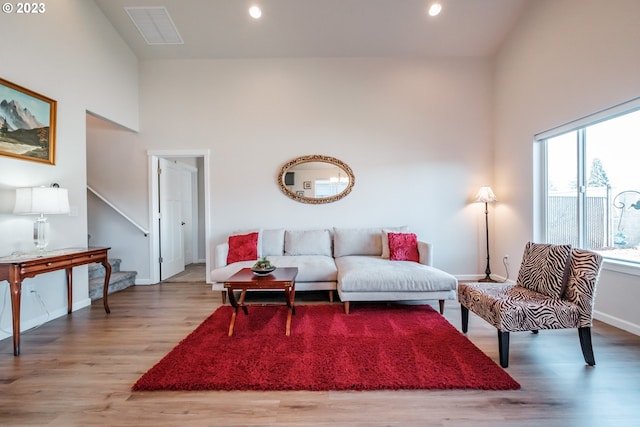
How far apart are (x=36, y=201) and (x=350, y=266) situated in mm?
3129

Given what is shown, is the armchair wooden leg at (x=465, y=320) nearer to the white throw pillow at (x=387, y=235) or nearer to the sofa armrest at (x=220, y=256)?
the white throw pillow at (x=387, y=235)

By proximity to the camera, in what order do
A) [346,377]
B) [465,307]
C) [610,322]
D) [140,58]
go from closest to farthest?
1. [346,377]
2. [465,307]
3. [610,322]
4. [140,58]

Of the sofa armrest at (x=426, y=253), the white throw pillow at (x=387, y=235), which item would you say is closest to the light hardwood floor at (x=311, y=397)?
the sofa armrest at (x=426, y=253)

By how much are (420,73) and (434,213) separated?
2.18m

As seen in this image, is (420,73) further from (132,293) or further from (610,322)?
(132,293)

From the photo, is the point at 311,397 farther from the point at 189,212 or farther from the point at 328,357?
the point at 189,212

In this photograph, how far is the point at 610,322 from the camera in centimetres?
282

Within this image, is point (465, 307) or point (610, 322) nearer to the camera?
point (465, 307)

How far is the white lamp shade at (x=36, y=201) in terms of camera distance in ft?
8.68

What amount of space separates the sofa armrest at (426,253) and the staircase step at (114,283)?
419 centimetres

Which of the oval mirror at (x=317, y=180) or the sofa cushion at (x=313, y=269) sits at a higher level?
the oval mirror at (x=317, y=180)

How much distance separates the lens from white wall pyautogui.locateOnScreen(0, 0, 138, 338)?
2.76m

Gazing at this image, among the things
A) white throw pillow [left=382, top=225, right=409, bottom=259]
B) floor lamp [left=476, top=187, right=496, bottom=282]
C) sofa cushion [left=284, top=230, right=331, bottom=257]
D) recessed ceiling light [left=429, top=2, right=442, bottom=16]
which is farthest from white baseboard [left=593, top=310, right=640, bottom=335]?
recessed ceiling light [left=429, top=2, right=442, bottom=16]

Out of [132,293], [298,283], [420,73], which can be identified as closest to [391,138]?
[420,73]
